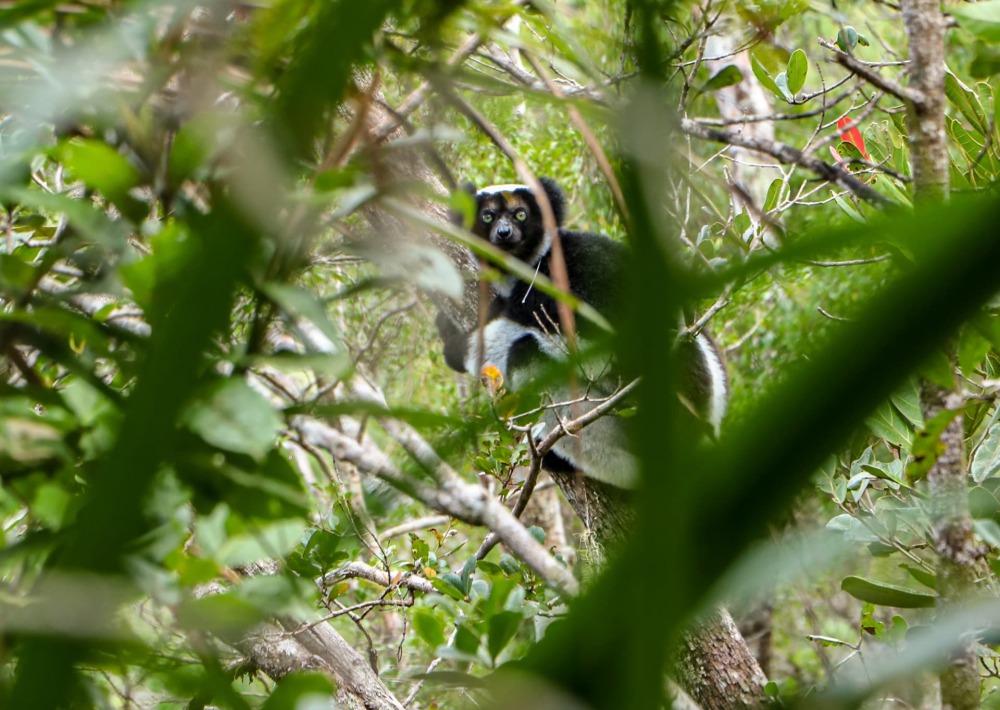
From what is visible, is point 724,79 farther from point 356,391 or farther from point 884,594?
point 356,391

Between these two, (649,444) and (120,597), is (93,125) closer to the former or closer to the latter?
(120,597)

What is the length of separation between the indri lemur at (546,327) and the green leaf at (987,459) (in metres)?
1.19

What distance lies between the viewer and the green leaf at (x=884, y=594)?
152 cm

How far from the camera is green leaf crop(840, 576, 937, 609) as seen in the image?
4.99ft

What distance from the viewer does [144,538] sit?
2.35 ft

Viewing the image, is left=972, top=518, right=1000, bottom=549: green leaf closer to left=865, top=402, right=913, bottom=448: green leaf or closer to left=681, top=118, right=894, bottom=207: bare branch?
left=681, top=118, right=894, bottom=207: bare branch

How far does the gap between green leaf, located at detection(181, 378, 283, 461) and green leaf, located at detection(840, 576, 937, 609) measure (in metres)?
1.20

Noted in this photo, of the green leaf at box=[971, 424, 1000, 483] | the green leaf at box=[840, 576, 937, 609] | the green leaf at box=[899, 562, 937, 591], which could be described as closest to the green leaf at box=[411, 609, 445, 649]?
the green leaf at box=[899, 562, 937, 591]

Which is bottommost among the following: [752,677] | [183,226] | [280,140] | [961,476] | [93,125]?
[752,677]

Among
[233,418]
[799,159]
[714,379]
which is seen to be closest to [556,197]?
[714,379]

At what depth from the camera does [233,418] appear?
72 cm

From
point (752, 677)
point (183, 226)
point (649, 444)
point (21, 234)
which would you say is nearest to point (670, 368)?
point (649, 444)

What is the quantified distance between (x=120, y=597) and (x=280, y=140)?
0.19 metres

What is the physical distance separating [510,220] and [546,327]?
3.80 feet
